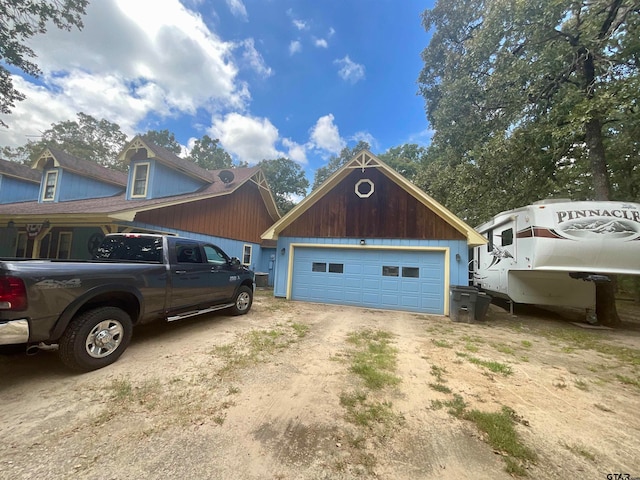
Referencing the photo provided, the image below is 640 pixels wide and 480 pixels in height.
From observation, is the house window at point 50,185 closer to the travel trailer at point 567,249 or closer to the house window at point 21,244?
the house window at point 21,244

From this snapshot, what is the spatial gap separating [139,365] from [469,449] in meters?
4.16

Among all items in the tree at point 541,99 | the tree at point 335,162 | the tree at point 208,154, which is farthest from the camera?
the tree at point 208,154

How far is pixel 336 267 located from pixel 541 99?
9554 millimetres

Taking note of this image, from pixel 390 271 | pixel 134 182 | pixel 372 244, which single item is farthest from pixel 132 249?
pixel 134 182

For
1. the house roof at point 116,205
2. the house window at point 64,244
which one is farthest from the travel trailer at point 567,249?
the house window at point 64,244

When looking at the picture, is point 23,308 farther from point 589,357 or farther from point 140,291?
point 589,357

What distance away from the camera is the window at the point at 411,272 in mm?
9250

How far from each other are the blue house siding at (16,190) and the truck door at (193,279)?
18239 mm

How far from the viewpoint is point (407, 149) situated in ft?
97.8

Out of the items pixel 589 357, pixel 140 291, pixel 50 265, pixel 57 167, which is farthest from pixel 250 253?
pixel 589 357

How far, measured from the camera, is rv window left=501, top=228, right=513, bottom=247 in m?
8.35

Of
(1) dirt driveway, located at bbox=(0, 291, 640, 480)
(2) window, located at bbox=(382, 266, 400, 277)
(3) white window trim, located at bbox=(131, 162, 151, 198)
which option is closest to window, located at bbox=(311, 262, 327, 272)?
(2) window, located at bbox=(382, 266, 400, 277)

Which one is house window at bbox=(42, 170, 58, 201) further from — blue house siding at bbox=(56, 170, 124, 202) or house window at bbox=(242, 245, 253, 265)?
house window at bbox=(242, 245, 253, 265)

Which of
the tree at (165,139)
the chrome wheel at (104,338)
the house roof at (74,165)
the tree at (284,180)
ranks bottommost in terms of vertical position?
the chrome wheel at (104,338)
